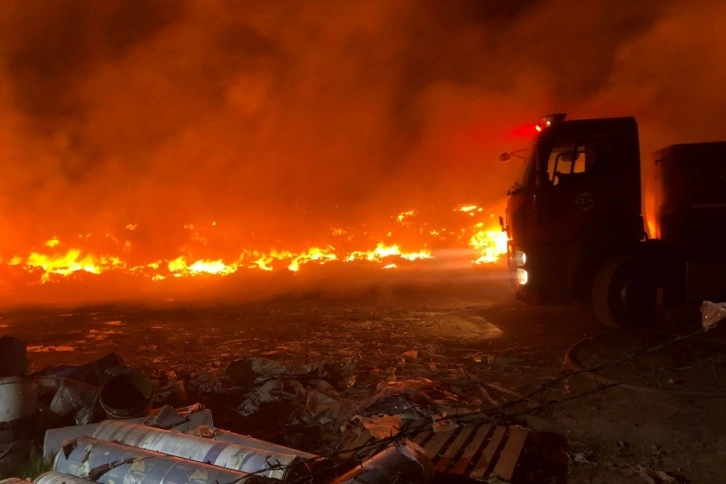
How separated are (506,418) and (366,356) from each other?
9.29ft

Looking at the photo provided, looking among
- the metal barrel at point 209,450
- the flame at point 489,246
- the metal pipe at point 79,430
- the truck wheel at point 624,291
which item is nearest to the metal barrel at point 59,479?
the metal barrel at point 209,450

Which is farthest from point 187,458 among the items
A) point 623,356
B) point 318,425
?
point 623,356

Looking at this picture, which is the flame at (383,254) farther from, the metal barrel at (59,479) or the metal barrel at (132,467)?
the metal barrel at (59,479)

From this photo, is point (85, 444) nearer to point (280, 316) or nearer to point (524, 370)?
point (524, 370)

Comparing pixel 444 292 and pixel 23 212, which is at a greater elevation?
pixel 23 212

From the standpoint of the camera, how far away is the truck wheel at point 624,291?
22.6ft

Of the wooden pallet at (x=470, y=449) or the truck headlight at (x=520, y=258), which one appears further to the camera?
the truck headlight at (x=520, y=258)

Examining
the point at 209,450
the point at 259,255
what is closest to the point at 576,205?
the point at 209,450

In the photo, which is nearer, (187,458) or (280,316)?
(187,458)

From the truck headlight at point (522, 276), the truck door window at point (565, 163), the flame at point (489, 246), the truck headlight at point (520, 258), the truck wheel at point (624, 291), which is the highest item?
the truck door window at point (565, 163)

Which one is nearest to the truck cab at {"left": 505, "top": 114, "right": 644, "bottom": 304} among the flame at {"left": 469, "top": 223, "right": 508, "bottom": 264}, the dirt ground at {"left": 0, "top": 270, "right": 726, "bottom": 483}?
the dirt ground at {"left": 0, "top": 270, "right": 726, "bottom": 483}

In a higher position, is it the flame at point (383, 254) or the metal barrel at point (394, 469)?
the flame at point (383, 254)

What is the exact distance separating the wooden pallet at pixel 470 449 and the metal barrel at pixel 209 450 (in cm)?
54

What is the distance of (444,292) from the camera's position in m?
13.8
